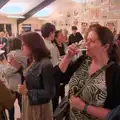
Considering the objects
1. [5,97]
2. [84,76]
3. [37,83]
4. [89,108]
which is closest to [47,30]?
[37,83]

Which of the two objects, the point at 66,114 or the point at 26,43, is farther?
the point at 26,43

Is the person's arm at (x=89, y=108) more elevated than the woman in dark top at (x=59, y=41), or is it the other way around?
the woman in dark top at (x=59, y=41)

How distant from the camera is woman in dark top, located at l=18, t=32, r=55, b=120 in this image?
1.95 metres

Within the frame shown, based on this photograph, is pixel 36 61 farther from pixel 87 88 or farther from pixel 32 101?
pixel 87 88

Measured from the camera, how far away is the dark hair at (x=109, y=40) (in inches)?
54.3

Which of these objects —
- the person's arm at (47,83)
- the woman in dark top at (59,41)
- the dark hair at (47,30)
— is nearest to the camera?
the person's arm at (47,83)

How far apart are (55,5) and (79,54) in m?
9.21

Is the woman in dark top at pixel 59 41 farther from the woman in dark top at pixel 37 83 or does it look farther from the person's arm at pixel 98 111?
the person's arm at pixel 98 111

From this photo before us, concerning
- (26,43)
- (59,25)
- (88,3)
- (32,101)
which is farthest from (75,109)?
(59,25)

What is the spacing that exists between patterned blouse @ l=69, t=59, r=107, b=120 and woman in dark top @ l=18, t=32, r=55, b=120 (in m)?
0.52

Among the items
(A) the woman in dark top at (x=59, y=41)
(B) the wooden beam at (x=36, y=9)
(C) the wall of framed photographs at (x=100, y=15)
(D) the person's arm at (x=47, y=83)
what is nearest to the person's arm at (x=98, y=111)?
(D) the person's arm at (x=47, y=83)

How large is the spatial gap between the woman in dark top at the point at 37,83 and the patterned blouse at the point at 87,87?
52 cm

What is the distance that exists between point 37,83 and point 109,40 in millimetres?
850

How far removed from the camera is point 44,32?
300 centimetres
